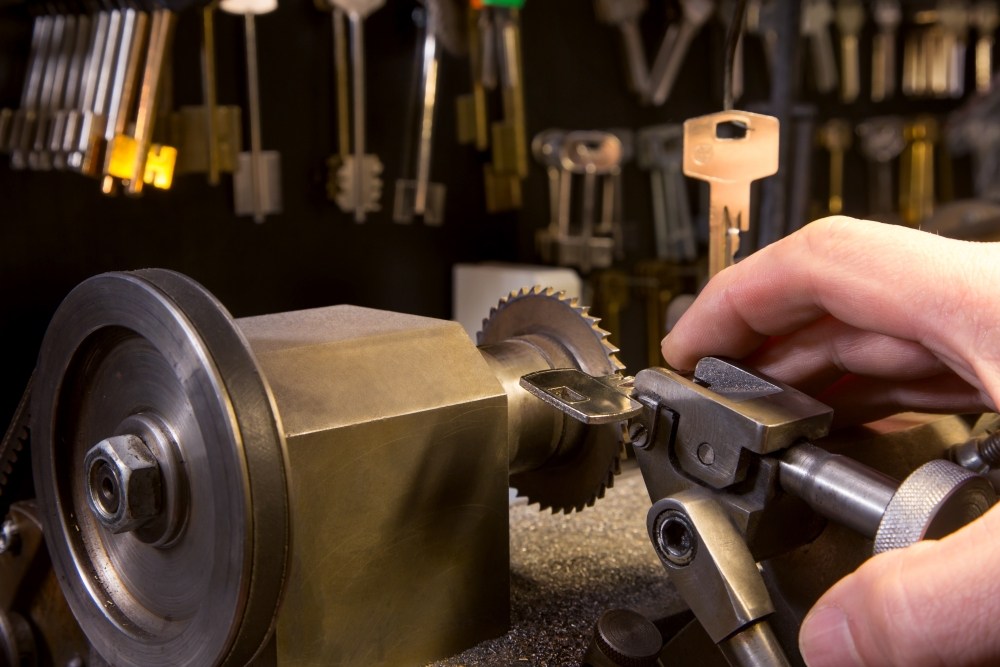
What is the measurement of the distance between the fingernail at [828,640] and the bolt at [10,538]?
2.35 feet

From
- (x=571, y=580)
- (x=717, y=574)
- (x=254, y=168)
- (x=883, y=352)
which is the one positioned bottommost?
(x=571, y=580)

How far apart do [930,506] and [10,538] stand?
0.78m

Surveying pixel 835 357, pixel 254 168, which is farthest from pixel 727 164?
pixel 254 168

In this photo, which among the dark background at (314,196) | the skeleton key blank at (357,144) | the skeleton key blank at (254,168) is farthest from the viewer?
the skeleton key blank at (357,144)

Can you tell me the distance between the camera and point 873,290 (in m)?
0.58

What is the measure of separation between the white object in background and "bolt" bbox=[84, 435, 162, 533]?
4.48ft

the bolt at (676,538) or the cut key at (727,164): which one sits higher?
the cut key at (727,164)

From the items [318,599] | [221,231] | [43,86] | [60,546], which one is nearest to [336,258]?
[221,231]

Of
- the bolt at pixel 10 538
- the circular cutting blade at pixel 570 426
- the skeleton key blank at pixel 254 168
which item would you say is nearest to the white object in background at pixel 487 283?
the skeleton key blank at pixel 254 168

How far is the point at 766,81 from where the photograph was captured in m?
2.79

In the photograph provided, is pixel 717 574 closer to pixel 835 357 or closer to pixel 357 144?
pixel 835 357

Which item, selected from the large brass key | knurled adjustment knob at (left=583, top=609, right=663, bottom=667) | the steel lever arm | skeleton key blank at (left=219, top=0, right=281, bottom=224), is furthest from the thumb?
the large brass key

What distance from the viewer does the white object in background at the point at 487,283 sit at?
2.00 metres

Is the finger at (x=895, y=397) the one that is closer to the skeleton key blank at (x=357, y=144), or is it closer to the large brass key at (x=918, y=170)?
the skeleton key blank at (x=357, y=144)
